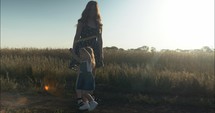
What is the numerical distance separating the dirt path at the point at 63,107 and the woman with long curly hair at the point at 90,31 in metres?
0.89

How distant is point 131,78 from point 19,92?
284cm

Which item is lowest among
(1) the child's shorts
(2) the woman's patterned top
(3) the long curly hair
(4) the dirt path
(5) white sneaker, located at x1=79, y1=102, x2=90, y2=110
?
(4) the dirt path

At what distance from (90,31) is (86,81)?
0.94 meters

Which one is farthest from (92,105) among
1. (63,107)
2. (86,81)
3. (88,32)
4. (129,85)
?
(129,85)

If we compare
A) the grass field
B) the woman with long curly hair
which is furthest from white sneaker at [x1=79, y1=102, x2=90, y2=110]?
the grass field

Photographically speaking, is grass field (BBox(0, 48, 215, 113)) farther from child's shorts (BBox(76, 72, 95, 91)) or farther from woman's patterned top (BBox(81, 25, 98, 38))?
woman's patterned top (BBox(81, 25, 98, 38))

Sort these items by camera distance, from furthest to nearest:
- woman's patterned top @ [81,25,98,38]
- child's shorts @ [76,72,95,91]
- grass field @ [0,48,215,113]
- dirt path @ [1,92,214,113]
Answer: grass field @ [0,48,215,113] → dirt path @ [1,92,214,113] → woman's patterned top @ [81,25,98,38] → child's shorts @ [76,72,95,91]

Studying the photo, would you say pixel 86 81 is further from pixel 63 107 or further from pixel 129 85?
pixel 129 85

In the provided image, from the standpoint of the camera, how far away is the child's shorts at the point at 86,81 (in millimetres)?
5492

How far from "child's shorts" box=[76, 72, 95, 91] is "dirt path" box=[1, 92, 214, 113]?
659 mm

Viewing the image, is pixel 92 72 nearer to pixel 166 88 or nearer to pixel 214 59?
pixel 166 88

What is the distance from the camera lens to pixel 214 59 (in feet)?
59.3

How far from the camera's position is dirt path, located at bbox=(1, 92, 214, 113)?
20.2 ft

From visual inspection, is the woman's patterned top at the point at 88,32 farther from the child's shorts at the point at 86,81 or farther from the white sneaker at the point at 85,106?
the white sneaker at the point at 85,106
